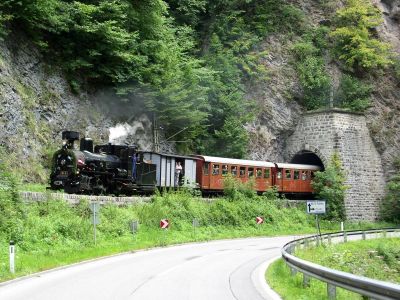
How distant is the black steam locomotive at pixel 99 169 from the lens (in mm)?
22859

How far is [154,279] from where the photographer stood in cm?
1231

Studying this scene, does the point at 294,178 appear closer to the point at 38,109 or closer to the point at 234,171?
the point at 234,171

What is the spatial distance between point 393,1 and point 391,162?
18.5m

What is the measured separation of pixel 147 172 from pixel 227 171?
8138 millimetres

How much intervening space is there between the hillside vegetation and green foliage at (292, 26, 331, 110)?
0.29ft

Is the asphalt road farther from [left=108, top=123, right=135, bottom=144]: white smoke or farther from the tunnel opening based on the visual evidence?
the tunnel opening

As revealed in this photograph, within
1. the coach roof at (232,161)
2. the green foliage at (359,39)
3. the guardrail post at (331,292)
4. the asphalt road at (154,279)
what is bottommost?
the asphalt road at (154,279)

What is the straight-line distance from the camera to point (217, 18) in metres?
44.6

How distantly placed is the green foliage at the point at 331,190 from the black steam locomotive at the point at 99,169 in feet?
52.5

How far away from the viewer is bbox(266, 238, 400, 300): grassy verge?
10578 mm

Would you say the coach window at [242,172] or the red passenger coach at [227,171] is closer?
the red passenger coach at [227,171]

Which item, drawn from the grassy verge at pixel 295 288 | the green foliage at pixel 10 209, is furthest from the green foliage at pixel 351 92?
the grassy verge at pixel 295 288

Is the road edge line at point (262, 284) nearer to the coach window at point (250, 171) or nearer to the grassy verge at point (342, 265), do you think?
the grassy verge at point (342, 265)

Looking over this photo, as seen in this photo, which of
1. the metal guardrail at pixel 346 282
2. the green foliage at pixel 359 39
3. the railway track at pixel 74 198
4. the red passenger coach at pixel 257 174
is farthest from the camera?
the green foliage at pixel 359 39
